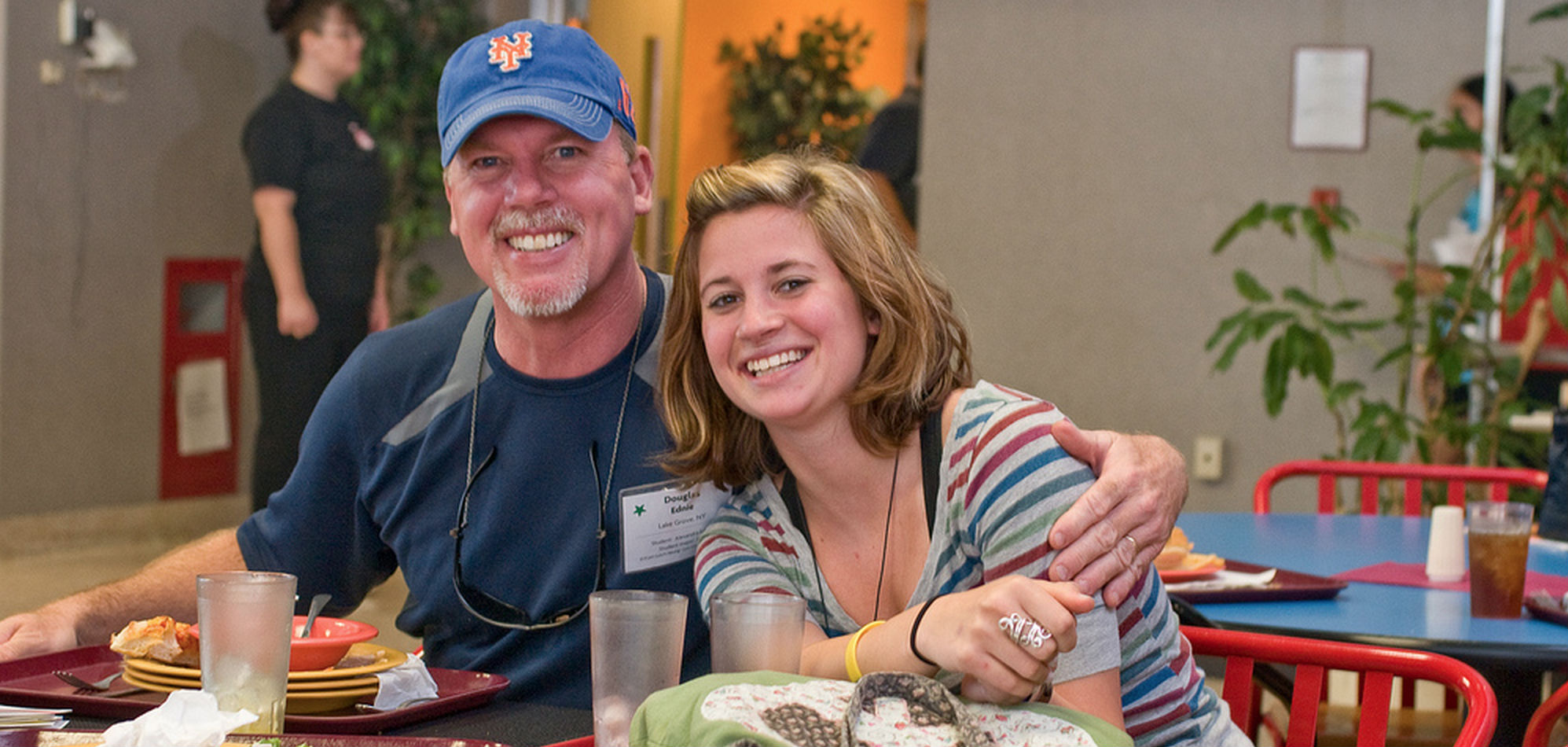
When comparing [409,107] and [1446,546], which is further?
[409,107]

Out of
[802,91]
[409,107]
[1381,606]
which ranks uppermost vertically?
[802,91]

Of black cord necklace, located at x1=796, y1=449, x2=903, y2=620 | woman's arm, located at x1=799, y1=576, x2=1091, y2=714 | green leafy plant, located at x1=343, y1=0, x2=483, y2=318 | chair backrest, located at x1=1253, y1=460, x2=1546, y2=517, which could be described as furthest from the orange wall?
woman's arm, located at x1=799, y1=576, x2=1091, y2=714

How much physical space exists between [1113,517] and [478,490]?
0.74m

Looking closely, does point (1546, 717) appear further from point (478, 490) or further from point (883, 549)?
point (478, 490)

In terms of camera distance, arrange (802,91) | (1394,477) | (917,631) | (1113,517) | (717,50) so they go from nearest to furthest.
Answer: (917,631) < (1113,517) < (1394,477) < (802,91) < (717,50)

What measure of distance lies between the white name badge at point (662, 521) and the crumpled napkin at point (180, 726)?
63cm

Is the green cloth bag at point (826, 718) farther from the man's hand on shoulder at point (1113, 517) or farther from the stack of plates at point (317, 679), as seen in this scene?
the stack of plates at point (317, 679)

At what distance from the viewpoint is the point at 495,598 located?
1.71 metres

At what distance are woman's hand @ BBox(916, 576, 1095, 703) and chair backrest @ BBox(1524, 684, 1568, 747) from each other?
94cm

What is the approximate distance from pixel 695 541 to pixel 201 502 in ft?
16.3

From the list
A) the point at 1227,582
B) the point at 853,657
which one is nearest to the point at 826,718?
the point at 853,657

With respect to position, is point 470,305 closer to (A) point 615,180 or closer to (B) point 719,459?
(A) point 615,180

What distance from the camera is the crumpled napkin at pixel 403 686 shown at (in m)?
1.34

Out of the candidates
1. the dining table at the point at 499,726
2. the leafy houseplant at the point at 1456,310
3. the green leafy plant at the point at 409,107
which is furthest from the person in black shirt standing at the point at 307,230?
the dining table at the point at 499,726
